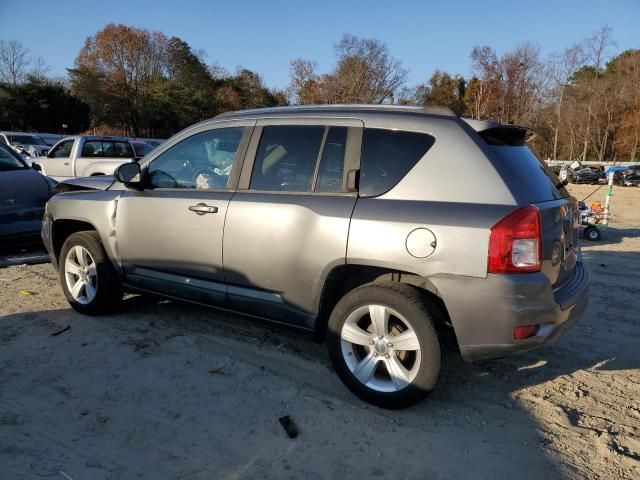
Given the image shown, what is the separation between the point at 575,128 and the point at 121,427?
50912mm

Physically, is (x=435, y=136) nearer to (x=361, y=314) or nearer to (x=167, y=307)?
(x=361, y=314)

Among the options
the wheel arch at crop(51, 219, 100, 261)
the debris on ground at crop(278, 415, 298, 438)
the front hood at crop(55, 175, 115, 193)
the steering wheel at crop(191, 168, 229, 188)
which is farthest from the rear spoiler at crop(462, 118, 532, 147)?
the wheel arch at crop(51, 219, 100, 261)

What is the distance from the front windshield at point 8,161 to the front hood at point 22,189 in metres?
0.13

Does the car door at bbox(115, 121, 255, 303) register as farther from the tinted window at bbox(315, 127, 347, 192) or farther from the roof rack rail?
the tinted window at bbox(315, 127, 347, 192)

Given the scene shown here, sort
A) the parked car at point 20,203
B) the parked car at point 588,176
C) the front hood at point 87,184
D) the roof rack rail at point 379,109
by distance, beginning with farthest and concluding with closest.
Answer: the parked car at point 588,176 → the parked car at point 20,203 → the front hood at point 87,184 → the roof rack rail at point 379,109

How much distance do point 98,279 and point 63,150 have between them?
10.9 metres

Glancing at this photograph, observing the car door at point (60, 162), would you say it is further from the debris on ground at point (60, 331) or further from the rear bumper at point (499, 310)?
the rear bumper at point (499, 310)

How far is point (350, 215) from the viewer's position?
314cm

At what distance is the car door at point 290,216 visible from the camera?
3258 mm

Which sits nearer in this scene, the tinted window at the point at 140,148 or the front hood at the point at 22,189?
the front hood at the point at 22,189

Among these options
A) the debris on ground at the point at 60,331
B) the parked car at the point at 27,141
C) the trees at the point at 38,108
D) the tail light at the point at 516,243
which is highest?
the trees at the point at 38,108

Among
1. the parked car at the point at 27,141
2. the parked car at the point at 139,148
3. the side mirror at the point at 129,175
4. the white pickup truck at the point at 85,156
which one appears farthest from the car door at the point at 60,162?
the parked car at the point at 27,141

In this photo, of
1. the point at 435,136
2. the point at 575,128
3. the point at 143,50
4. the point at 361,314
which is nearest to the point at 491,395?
the point at 361,314

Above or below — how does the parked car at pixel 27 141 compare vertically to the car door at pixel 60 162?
above
